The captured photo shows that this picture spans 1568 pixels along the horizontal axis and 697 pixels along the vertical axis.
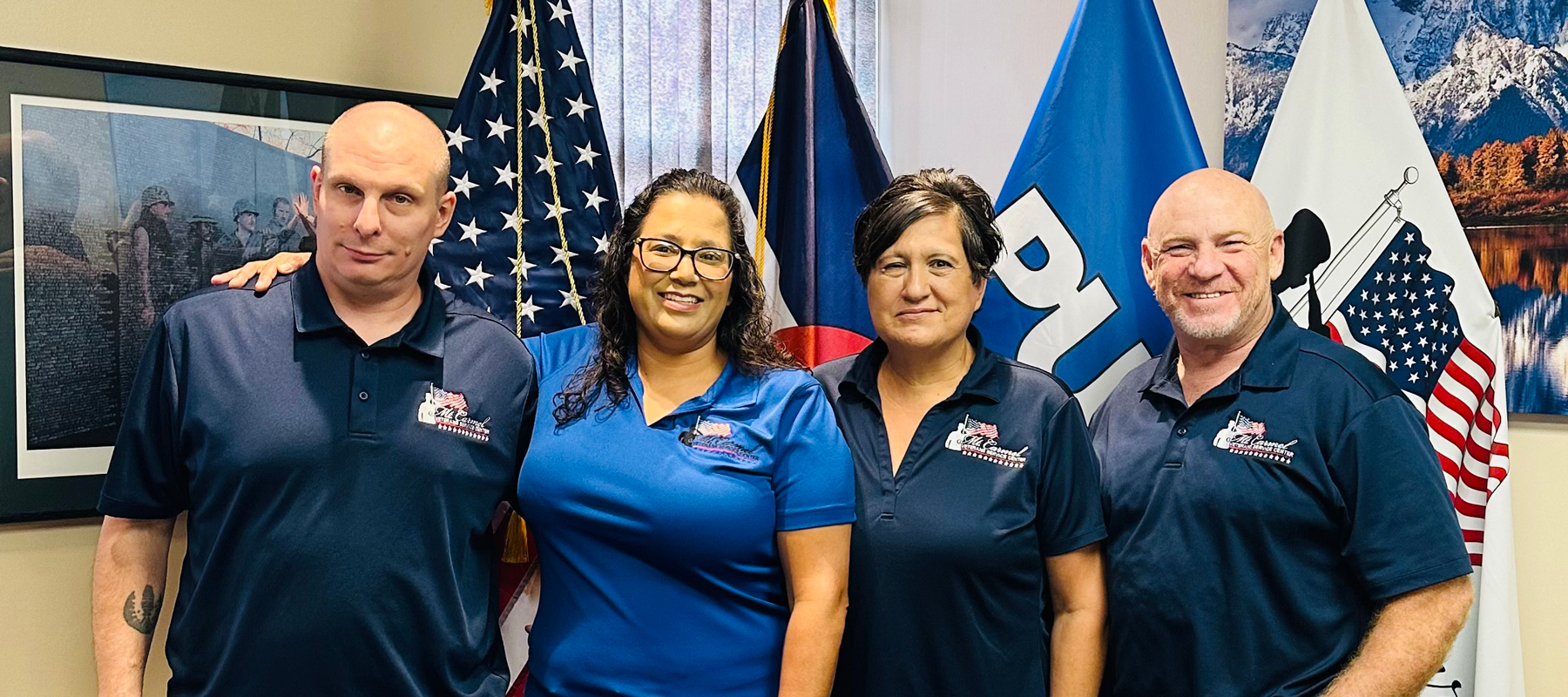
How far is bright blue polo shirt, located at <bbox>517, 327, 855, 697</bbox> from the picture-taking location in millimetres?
1607

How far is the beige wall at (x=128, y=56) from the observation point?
6.05 ft

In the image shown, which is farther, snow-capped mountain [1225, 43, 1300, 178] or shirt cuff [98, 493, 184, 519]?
snow-capped mountain [1225, 43, 1300, 178]

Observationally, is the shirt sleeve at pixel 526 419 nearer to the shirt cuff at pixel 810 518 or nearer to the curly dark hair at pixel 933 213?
the shirt cuff at pixel 810 518

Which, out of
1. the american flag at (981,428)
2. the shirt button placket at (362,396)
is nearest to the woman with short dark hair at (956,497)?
the american flag at (981,428)

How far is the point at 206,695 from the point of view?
1564mm

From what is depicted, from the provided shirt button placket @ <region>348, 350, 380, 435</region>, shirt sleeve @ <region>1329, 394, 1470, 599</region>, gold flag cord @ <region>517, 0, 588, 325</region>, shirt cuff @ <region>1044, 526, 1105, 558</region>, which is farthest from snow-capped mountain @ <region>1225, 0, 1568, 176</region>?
shirt button placket @ <region>348, 350, 380, 435</region>

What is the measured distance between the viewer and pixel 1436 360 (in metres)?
2.10

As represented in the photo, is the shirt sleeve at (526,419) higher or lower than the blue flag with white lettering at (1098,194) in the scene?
lower

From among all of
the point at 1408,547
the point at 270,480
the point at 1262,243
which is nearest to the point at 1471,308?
the point at 1262,243

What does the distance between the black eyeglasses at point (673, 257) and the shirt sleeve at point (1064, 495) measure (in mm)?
584

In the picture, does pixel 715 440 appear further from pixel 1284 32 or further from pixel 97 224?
pixel 1284 32

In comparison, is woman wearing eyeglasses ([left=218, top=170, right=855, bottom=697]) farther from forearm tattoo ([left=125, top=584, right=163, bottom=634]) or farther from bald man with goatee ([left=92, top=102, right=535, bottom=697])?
forearm tattoo ([left=125, top=584, right=163, bottom=634])

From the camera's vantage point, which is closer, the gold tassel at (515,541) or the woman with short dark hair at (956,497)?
the woman with short dark hair at (956,497)

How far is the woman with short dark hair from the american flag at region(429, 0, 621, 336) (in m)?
0.62
